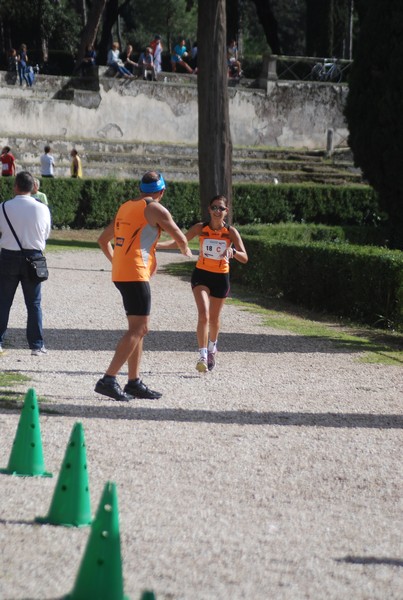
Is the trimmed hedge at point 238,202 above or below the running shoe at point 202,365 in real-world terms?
below

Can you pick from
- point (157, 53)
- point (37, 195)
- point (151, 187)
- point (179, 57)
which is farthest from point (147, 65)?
point (151, 187)

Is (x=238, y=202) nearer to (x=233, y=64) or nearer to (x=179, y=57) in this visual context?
(x=233, y=64)

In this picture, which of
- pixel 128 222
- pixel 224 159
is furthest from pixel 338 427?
pixel 224 159

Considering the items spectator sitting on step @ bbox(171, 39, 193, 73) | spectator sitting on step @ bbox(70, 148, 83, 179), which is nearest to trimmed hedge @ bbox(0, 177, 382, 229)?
spectator sitting on step @ bbox(70, 148, 83, 179)

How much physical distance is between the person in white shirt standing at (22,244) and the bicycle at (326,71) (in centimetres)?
3354

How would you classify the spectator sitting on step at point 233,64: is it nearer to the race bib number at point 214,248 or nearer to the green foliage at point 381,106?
the green foliage at point 381,106

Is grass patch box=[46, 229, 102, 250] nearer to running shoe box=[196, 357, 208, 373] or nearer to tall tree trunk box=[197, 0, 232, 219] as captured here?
tall tree trunk box=[197, 0, 232, 219]

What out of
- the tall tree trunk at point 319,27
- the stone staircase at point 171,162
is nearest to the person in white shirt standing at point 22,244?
the stone staircase at point 171,162

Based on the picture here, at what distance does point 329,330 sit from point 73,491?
9330 mm

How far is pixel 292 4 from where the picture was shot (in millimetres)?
67438

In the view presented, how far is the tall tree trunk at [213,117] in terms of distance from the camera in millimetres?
22672

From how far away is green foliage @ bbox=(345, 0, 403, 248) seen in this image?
21.1 m

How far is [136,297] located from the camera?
8469 mm

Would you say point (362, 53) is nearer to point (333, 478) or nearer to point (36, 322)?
point (36, 322)
